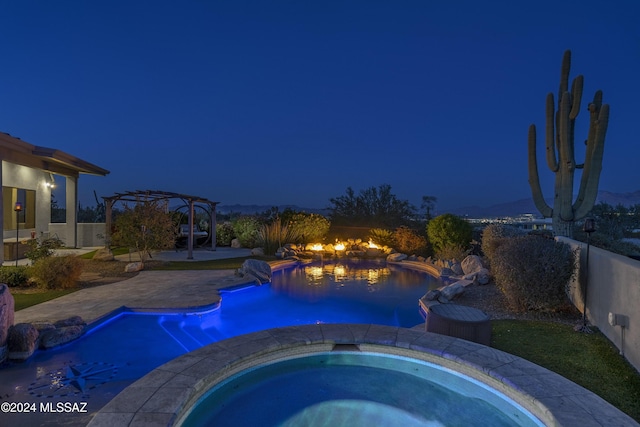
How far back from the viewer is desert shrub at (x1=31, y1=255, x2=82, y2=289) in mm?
6316

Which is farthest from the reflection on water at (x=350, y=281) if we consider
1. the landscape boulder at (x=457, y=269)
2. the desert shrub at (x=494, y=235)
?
the desert shrub at (x=494, y=235)

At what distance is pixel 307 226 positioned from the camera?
13.9 meters

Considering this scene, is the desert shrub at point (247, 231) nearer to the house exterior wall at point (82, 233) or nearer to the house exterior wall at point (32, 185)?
the house exterior wall at point (82, 233)

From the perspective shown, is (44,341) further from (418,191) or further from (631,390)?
(418,191)

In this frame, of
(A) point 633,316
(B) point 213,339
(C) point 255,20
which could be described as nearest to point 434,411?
(A) point 633,316

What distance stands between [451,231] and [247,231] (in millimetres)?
7977

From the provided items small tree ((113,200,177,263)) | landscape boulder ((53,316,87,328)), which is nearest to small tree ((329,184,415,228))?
small tree ((113,200,177,263))

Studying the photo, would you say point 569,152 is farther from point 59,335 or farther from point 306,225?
point 59,335

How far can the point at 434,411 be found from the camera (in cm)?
→ 291

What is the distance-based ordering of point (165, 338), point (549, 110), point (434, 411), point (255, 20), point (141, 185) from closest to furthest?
point (434, 411), point (165, 338), point (549, 110), point (255, 20), point (141, 185)

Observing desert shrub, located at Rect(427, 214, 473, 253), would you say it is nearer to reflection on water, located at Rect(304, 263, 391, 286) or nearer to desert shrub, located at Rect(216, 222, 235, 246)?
reflection on water, located at Rect(304, 263, 391, 286)

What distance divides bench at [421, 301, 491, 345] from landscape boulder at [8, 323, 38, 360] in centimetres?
453

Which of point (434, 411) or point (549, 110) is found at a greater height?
point (549, 110)

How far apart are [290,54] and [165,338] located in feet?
44.6
